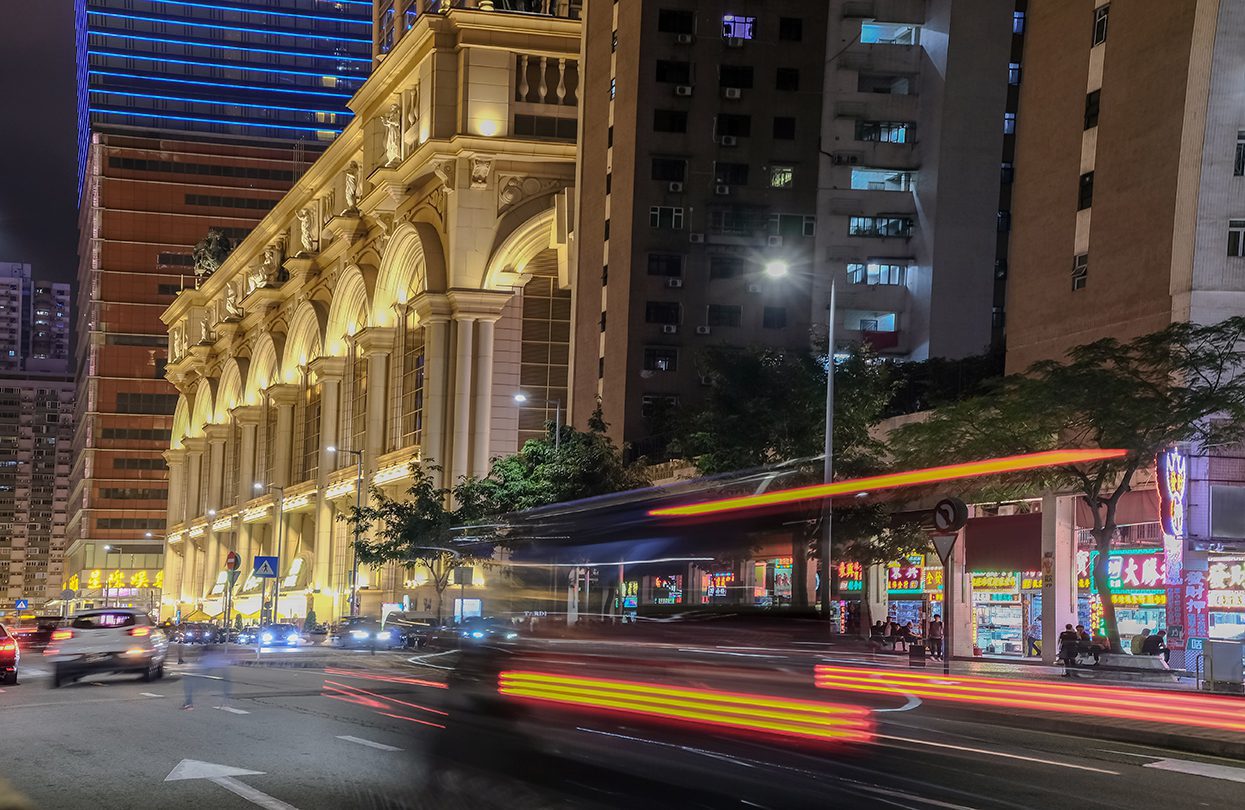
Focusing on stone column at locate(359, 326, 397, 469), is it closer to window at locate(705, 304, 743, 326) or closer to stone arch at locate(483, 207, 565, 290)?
stone arch at locate(483, 207, 565, 290)

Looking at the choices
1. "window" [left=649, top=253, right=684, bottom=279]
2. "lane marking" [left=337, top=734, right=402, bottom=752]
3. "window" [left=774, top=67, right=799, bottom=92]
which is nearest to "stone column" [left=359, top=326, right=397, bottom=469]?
"window" [left=649, top=253, right=684, bottom=279]

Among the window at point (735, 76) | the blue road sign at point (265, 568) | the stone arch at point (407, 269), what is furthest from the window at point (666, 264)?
the blue road sign at point (265, 568)

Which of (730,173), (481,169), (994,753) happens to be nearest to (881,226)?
(730,173)

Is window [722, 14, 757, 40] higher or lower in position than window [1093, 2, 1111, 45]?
higher

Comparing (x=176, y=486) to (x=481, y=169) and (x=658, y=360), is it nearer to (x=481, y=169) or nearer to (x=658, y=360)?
(x=481, y=169)

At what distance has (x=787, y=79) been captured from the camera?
236 ft

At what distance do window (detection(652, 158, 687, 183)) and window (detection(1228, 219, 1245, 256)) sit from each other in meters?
34.4

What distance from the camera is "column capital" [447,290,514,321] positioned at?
75500 mm

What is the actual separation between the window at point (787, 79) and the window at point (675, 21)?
4.65 meters

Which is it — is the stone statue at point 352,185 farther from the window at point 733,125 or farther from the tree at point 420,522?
the window at point 733,125

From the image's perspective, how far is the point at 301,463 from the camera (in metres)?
104

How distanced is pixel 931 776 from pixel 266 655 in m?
38.5

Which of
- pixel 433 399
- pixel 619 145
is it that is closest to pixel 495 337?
pixel 433 399

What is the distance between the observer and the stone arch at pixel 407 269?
77125 millimetres
